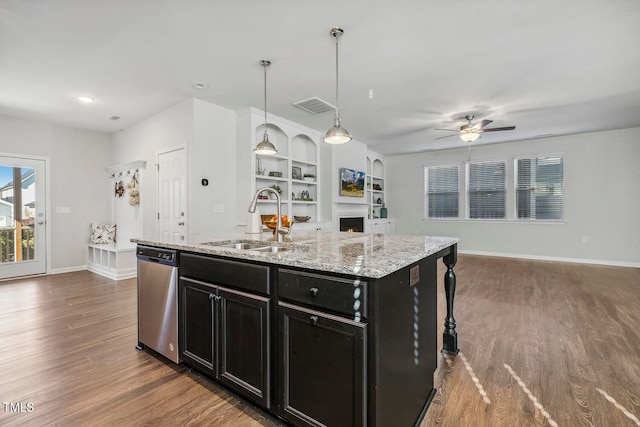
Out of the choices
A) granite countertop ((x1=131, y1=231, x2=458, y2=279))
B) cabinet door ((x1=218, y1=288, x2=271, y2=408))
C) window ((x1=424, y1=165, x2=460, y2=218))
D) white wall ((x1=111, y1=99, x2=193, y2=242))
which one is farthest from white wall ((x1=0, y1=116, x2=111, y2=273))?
window ((x1=424, y1=165, x2=460, y2=218))

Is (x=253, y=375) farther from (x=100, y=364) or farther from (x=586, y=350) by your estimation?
(x=586, y=350)

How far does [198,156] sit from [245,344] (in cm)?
337

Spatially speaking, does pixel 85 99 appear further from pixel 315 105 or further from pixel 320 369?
pixel 320 369

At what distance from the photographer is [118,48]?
9.79 ft

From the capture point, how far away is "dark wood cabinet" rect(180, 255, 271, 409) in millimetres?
1612

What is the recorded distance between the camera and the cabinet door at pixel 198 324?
1908 mm

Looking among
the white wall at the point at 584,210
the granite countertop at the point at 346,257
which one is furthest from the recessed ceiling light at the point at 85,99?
the white wall at the point at 584,210

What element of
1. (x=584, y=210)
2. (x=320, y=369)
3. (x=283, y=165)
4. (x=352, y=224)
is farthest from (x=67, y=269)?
(x=584, y=210)

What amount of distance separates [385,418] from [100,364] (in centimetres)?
215

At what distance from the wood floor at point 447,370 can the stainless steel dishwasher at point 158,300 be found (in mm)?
147

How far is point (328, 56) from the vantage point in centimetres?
311

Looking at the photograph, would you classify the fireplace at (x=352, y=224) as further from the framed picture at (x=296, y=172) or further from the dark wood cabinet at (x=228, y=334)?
the dark wood cabinet at (x=228, y=334)

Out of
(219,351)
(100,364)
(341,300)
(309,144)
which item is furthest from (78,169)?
(341,300)

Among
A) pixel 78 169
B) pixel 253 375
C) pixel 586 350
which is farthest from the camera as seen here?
pixel 78 169
